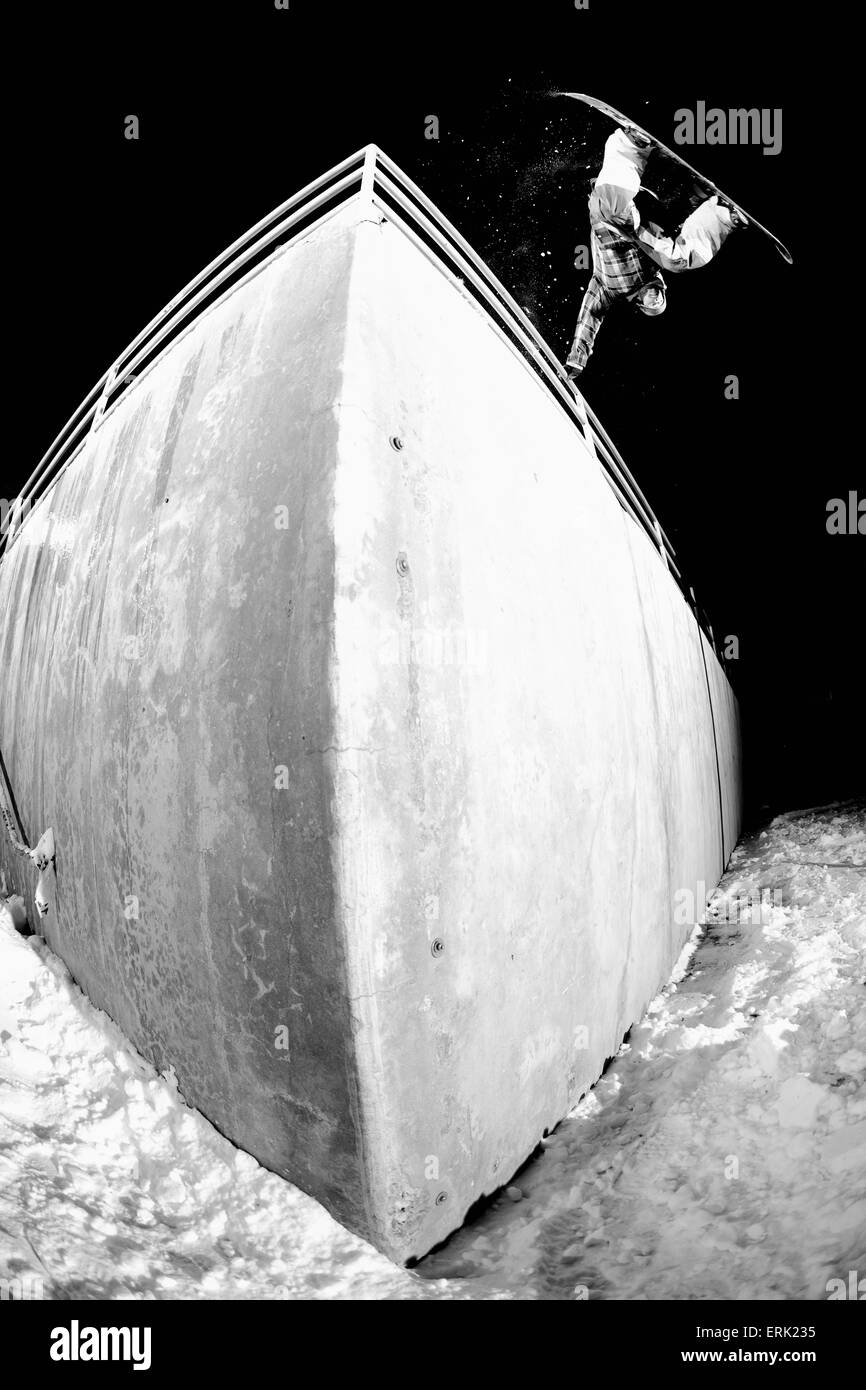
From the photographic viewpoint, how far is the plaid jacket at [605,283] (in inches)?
269

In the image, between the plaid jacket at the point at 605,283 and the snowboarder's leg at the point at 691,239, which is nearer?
the snowboarder's leg at the point at 691,239

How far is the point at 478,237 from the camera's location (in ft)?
21.9

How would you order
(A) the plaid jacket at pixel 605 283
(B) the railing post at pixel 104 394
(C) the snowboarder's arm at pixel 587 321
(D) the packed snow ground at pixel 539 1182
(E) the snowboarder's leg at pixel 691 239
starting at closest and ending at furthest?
1. (D) the packed snow ground at pixel 539 1182
2. (B) the railing post at pixel 104 394
3. (E) the snowboarder's leg at pixel 691 239
4. (A) the plaid jacket at pixel 605 283
5. (C) the snowboarder's arm at pixel 587 321

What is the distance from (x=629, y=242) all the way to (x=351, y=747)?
20.7 feet

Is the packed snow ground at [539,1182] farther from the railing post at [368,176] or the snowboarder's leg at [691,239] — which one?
the snowboarder's leg at [691,239]

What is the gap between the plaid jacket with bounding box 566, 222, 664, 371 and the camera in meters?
6.83

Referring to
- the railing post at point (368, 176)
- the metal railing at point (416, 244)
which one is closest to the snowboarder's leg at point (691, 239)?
the metal railing at point (416, 244)

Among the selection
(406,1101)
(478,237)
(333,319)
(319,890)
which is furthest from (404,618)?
(478,237)

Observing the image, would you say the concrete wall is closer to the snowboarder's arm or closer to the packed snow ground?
the packed snow ground

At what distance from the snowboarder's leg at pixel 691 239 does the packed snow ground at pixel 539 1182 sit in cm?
632

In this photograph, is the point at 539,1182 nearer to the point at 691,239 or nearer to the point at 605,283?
the point at 605,283

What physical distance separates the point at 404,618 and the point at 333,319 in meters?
1.40

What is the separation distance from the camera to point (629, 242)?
6703 millimetres
